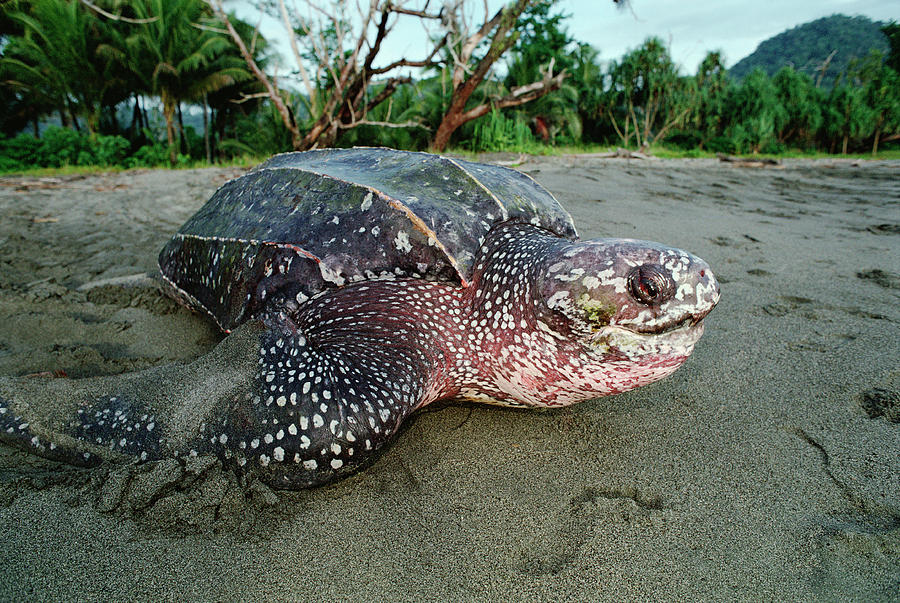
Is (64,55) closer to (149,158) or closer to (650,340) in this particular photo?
(149,158)

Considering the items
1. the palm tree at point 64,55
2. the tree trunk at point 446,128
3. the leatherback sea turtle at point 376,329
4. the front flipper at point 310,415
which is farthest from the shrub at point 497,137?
the palm tree at point 64,55

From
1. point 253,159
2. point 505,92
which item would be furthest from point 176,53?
point 505,92

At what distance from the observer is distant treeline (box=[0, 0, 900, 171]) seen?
13.6 meters

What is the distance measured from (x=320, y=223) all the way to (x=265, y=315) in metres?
0.41

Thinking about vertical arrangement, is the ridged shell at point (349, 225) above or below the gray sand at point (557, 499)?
above

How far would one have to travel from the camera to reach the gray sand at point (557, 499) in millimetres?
1042

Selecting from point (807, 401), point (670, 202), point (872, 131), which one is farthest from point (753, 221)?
point (872, 131)

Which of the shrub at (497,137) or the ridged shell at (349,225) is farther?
the shrub at (497,137)

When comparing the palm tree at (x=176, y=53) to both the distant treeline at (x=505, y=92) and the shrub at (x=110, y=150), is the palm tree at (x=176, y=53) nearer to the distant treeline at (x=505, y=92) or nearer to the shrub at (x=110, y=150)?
the distant treeline at (x=505, y=92)

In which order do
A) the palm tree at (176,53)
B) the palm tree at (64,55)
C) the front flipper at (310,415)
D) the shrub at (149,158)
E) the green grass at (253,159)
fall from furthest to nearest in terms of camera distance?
the palm tree at (176,53) < the palm tree at (64,55) < the shrub at (149,158) < the green grass at (253,159) < the front flipper at (310,415)

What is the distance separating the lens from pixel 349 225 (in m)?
1.73

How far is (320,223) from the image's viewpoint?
1784mm

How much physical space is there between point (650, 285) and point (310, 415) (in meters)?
1.00

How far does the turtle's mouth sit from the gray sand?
0.36m
